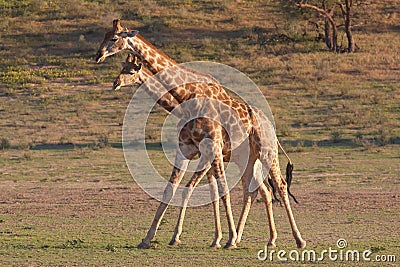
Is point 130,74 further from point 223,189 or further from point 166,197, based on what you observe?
point 223,189

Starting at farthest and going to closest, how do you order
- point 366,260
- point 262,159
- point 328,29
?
point 328,29 < point 262,159 < point 366,260

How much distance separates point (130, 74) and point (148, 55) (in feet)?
1.23

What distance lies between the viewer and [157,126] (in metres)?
28.1

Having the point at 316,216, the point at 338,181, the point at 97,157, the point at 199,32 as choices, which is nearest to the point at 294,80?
the point at 199,32

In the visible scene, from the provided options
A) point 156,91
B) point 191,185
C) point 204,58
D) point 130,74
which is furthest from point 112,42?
point 204,58

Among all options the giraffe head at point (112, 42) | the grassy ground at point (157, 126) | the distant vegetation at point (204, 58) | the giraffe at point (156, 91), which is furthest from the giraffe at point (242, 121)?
the distant vegetation at point (204, 58)

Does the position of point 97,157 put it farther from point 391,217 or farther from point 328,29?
point 328,29

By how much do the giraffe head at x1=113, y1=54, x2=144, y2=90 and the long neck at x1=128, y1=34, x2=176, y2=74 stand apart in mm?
136

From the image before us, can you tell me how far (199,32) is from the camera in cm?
3844

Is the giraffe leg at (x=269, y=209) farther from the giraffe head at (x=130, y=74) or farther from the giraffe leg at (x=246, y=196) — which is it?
the giraffe head at (x=130, y=74)

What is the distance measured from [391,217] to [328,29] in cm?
2375

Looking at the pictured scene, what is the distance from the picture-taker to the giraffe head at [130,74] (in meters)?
11.5

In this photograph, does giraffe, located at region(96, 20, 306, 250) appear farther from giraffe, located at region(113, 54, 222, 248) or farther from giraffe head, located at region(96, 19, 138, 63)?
giraffe, located at region(113, 54, 222, 248)

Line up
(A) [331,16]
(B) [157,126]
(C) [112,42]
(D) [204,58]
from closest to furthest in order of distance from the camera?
(C) [112,42] → (B) [157,126] → (D) [204,58] → (A) [331,16]
